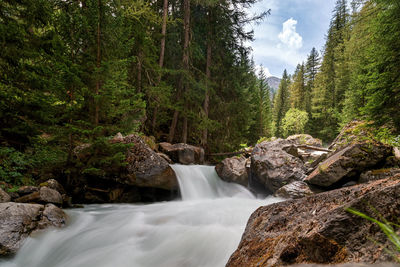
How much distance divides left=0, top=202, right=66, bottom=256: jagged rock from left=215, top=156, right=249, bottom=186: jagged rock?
675 cm

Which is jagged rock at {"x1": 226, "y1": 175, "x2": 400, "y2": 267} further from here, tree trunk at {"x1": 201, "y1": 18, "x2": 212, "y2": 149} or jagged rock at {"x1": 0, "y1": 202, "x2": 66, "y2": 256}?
tree trunk at {"x1": 201, "y1": 18, "x2": 212, "y2": 149}

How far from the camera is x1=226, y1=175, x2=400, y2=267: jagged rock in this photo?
4.15 feet

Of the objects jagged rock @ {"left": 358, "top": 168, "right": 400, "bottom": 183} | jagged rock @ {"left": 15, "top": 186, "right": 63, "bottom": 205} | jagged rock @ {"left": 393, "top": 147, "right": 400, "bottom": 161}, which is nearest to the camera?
jagged rock @ {"left": 15, "top": 186, "right": 63, "bottom": 205}

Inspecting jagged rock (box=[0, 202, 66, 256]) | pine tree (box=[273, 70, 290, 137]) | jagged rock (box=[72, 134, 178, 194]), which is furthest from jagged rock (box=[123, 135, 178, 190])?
pine tree (box=[273, 70, 290, 137])

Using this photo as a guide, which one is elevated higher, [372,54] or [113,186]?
[372,54]

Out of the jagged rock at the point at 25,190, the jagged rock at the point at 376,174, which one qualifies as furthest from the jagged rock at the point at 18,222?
the jagged rock at the point at 376,174

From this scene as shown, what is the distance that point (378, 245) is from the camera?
3.86 feet

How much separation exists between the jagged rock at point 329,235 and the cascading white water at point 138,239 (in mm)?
1459

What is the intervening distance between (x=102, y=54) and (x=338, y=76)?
3231 cm

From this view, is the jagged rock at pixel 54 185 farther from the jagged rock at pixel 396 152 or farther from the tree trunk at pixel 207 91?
the tree trunk at pixel 207 91

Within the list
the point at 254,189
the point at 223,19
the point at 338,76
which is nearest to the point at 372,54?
the point at 254,189

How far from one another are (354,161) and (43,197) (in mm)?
7890

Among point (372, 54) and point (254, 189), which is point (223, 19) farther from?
point (254, 189)

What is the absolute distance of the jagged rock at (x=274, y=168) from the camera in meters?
7.45
